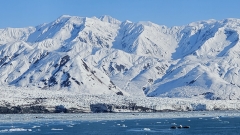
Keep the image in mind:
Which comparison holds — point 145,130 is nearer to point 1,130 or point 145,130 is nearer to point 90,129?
point 90,129

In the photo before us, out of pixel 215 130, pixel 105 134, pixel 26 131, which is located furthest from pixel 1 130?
pixel 215 130

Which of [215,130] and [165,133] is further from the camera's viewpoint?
[215,130]

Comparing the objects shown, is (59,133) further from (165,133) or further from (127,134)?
(165,133)

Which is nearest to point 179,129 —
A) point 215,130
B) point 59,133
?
point 215,130

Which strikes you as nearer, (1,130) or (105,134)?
(105,134)

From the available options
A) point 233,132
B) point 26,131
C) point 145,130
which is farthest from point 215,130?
point 26,131

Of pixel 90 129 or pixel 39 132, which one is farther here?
pixel 90 129

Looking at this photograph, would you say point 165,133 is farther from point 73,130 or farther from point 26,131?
point 26,131

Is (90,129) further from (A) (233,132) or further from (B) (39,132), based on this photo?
(A) (233,132)
